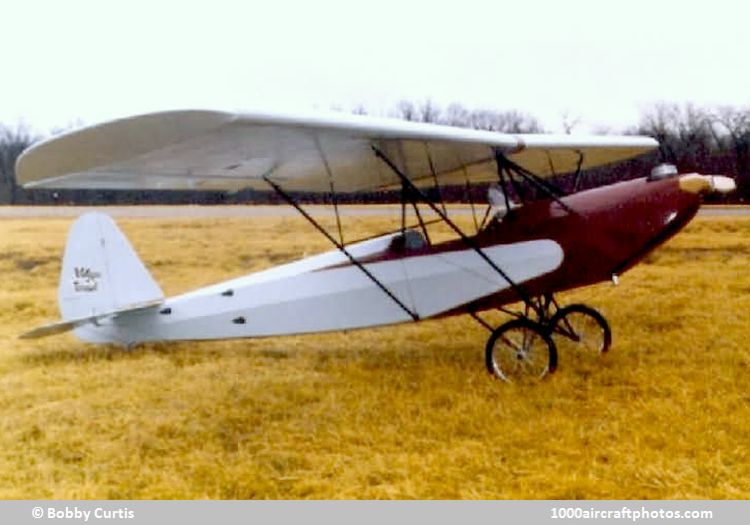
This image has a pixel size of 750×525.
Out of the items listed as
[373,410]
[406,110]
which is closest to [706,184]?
[406,110]

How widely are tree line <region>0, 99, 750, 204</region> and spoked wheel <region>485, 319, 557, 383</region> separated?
162 centimetres

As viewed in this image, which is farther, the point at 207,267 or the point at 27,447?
the point at 207,267

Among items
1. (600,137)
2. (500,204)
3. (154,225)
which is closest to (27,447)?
(500,204)

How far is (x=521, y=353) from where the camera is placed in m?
5.00

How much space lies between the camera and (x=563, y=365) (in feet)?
17.1

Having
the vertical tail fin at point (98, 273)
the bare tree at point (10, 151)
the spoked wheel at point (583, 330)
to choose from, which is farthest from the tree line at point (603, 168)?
the spoked wheel at point (583, 330)

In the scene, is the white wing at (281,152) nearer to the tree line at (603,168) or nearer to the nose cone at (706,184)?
the tree line at (603,168)

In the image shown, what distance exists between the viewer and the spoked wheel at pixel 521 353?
16.1 ft

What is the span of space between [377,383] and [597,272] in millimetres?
1588

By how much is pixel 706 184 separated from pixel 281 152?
2.51 m

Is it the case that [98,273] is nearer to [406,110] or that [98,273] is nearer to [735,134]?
[406,110]

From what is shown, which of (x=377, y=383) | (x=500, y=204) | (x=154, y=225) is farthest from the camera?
(x=154, y=225)

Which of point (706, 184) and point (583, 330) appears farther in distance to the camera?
point (583, 330)
